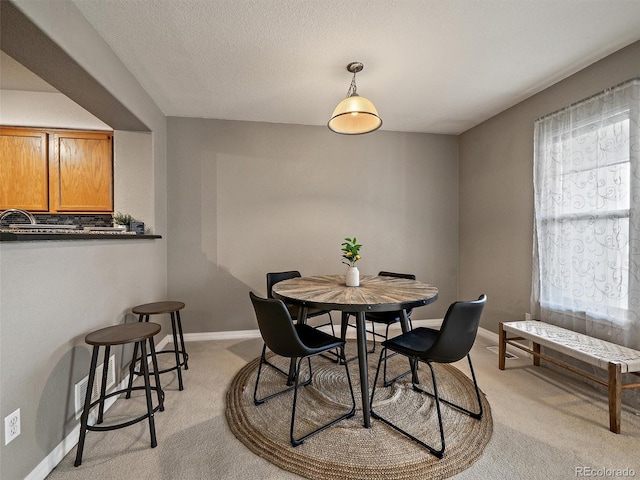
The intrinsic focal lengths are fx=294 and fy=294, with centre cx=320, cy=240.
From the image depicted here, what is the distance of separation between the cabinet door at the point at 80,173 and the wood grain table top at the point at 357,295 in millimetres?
2328

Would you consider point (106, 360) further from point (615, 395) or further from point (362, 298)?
point (615, 395)

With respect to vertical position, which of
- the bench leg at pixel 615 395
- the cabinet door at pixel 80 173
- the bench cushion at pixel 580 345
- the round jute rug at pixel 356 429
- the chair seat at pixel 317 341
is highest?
the cabinet door at pixel 80 173

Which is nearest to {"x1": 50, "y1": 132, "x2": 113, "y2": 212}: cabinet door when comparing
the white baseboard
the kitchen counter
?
the kitchen counter

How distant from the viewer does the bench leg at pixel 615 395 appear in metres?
1.75

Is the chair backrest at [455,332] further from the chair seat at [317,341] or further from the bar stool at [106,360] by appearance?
the bar stool at [106,360]

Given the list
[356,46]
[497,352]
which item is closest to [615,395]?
[497,352]

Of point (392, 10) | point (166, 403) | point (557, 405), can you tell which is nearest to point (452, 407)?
point (557, 405)

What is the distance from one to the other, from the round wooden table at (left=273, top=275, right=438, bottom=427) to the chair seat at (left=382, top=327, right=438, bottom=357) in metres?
0.17

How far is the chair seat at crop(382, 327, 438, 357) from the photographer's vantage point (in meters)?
1.74

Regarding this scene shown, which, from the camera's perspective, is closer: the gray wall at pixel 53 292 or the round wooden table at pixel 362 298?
the gray wall at pixel 53 292

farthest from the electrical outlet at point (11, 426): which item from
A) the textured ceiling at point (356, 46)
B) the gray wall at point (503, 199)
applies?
the gray wall at point (503, 199)

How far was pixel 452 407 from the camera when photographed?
2004 mm

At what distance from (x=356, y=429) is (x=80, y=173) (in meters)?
3.55

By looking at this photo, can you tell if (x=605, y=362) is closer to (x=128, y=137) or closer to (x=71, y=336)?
(x=71, y=336)
